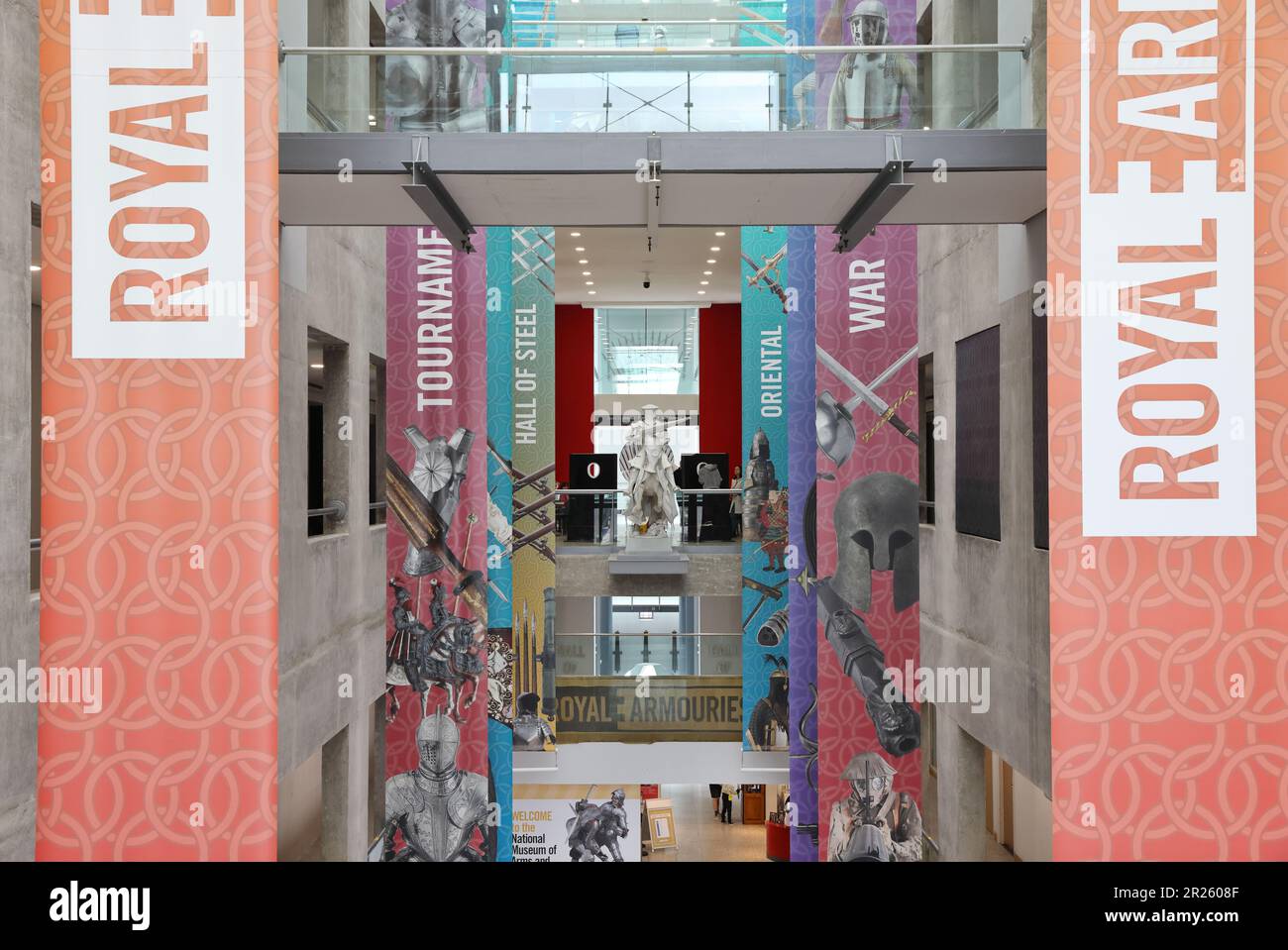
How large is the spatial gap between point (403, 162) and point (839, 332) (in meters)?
5.36

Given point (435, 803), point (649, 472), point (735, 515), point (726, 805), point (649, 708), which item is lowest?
point (726, 805)

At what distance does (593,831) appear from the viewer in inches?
575

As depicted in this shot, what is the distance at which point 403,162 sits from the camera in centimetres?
630

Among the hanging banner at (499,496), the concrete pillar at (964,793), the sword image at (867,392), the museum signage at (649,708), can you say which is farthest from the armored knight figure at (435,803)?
the sword image at (867,392)

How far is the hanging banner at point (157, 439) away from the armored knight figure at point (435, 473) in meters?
5.72

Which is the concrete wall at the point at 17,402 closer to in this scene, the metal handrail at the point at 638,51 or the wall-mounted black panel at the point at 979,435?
the metal handrail at the point at 638,51

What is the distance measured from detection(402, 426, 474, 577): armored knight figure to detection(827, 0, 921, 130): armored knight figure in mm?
5653

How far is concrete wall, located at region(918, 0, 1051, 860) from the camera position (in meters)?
7.01

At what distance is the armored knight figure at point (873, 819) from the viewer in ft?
30.8

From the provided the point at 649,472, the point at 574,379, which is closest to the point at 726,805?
the point at 649,472

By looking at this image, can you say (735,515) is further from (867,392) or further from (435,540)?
(435,540)

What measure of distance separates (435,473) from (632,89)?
5.16m

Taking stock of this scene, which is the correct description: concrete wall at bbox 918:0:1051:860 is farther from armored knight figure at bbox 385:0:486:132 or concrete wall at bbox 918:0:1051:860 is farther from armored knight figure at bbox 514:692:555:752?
armored knight figure at bbox 514:692:555:752

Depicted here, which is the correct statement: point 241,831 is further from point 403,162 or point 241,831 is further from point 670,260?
point 670,260
